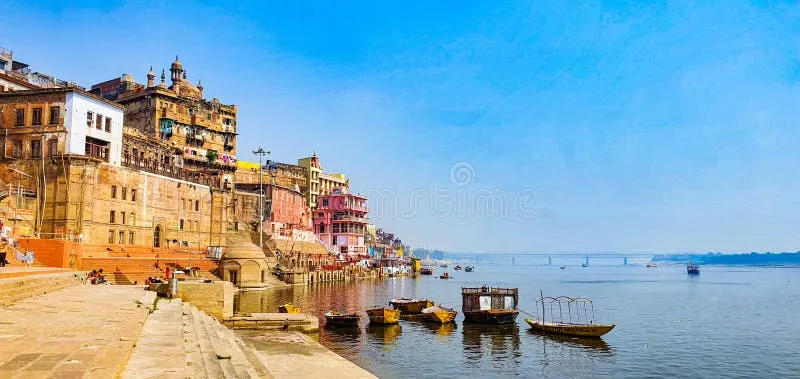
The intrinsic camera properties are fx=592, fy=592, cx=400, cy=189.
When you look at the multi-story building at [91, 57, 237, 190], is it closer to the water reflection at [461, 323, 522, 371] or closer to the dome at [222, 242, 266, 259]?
the dome at [222, 242, 266, 259]

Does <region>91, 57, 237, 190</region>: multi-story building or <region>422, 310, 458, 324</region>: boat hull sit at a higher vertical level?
<region>91, 57, 237, 190</region>: multi-story building

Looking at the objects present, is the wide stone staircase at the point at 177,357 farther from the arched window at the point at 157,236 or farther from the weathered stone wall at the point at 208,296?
the arched window at the point at 157,236

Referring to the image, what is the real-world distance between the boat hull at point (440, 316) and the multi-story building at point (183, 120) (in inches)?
1850

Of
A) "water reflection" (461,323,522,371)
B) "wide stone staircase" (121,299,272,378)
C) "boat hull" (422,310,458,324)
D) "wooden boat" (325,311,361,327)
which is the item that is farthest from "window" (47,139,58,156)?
"wide stone staircase" (121,299,272,378)

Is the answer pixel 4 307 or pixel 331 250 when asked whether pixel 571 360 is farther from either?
pixel 331 250

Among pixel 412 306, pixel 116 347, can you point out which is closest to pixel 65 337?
pixel 116 347

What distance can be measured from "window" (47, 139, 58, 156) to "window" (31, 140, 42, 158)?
0.85 metres

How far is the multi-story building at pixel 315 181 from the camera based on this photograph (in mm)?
128875

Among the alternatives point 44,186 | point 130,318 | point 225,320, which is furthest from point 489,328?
point 44,186

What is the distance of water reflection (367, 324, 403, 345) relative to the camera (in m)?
35.1

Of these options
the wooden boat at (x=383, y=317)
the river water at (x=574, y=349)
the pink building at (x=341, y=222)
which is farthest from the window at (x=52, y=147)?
the pink building at (x=341, y=222)

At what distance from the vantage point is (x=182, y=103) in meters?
93.5

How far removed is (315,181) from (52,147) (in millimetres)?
79254

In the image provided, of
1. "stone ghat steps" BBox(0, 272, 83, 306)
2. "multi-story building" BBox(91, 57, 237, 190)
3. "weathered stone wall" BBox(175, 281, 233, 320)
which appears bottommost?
"weathered stone wall" BBox(175, 281, 233, 320)
